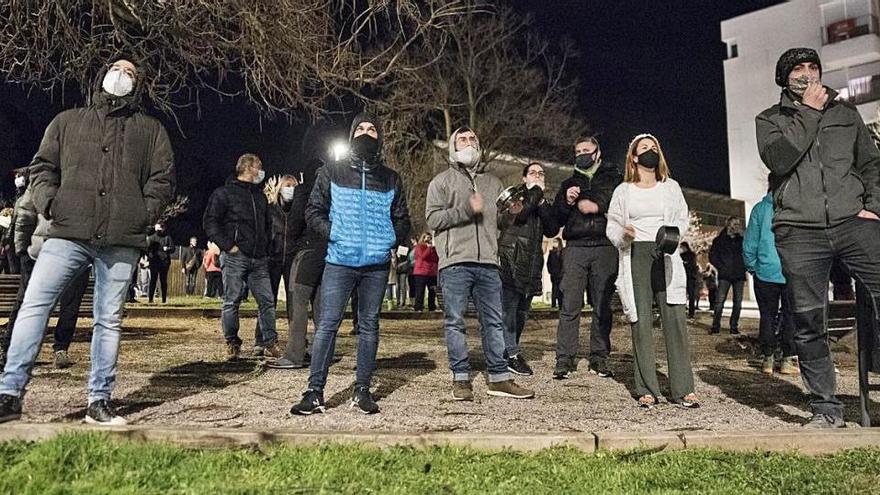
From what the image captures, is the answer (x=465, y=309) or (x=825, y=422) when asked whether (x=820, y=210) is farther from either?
(x=465, y=309)

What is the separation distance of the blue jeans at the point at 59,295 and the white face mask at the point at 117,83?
957mm

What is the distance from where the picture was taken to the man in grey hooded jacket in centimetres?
503

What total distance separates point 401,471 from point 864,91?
4460cm

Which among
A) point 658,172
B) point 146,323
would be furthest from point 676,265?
point 146,323

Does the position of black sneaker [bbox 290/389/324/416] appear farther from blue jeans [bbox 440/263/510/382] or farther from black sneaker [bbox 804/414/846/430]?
black sneaker [bbox 804/414/846/430]

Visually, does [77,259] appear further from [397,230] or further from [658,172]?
[658,172]

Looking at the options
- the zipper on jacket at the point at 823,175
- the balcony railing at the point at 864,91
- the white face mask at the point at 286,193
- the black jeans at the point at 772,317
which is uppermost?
the balcony railing at the point at 864,91

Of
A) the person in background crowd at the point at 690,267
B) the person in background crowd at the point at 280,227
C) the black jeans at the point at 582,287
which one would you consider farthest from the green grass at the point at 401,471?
the person in background crowd at the point at 690,267

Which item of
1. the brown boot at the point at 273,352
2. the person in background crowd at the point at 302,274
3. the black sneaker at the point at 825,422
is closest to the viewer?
the black sneaker at the point at 825,422

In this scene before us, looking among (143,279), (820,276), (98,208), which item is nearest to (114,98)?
(98,208)

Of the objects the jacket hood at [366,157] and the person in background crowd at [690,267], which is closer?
the jacket hood at [366,157]

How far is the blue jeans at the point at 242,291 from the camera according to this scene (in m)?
6.86

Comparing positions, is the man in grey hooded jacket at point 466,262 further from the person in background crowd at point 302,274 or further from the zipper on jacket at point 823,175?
the zipper on jacket at point 823,175

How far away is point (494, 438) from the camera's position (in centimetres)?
347
